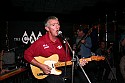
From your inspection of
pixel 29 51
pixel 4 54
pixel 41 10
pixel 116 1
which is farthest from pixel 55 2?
pixel 29 51

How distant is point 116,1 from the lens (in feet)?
30.9

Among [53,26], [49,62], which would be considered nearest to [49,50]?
[49,62]

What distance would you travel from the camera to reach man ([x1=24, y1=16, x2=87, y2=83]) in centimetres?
360

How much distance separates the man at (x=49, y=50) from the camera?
11.8ft

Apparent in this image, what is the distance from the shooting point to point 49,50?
3740 mm

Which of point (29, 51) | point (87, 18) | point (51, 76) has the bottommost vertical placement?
point (51, 76)

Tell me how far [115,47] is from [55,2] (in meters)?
3.19

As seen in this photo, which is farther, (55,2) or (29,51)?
(55,2)

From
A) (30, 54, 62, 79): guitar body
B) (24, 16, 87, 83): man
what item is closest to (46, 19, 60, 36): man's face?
(24, 16, 87, 83): man

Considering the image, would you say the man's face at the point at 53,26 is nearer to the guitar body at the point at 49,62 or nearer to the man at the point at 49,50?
the man at the point at 49,50

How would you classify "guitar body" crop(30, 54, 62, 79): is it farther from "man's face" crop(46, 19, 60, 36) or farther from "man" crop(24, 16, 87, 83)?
"man's face" crop(46, 19, 60, 36)

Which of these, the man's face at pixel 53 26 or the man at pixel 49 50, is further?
the man's face at pixel 53 26

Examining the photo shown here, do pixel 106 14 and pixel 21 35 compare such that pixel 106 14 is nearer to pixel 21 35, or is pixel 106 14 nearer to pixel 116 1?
pixel 116 1

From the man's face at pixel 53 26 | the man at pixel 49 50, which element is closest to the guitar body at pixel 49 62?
the man at pixel 49 50
